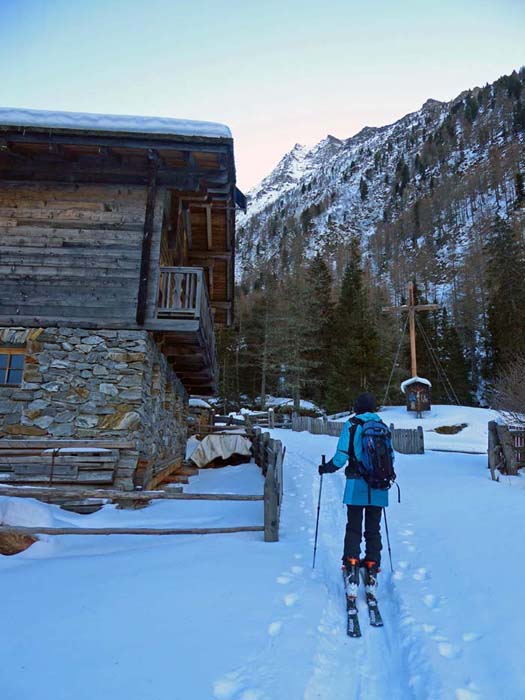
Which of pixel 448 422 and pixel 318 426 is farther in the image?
pixel 318 426

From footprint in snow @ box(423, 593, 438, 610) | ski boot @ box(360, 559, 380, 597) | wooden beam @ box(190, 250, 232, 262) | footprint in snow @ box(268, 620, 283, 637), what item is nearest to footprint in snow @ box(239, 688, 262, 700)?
footprint in snow @ box(268, 620, 283, 637)

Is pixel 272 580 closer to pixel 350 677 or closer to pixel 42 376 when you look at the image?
pixel 350 677

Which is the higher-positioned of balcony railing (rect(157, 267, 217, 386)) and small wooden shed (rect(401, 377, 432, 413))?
balcony railing (rect(157, 267, 217, 386))

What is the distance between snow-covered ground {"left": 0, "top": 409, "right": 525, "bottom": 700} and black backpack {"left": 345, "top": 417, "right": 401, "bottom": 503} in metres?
1.14

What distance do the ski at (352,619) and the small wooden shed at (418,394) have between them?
24.1 metres

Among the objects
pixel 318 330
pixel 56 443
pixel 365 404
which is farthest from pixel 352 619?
pixel 318 330

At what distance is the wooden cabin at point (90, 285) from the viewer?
27.5 feet

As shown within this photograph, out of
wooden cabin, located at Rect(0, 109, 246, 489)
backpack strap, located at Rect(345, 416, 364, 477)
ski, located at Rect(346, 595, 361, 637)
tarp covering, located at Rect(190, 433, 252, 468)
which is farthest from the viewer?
tarp covering, located at Rect(190, 433, 252, 468)

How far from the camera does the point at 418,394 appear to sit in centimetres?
2655

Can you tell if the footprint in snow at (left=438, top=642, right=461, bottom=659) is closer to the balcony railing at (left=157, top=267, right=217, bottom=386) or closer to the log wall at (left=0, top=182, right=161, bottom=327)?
the balcony railing at (left=157, top=267, right=217, bottom=386)

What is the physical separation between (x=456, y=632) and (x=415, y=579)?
1.25m

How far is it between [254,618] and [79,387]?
6.38m

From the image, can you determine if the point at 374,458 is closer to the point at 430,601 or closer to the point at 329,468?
the point at 329,468

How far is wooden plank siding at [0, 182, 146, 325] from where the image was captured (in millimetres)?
8922
